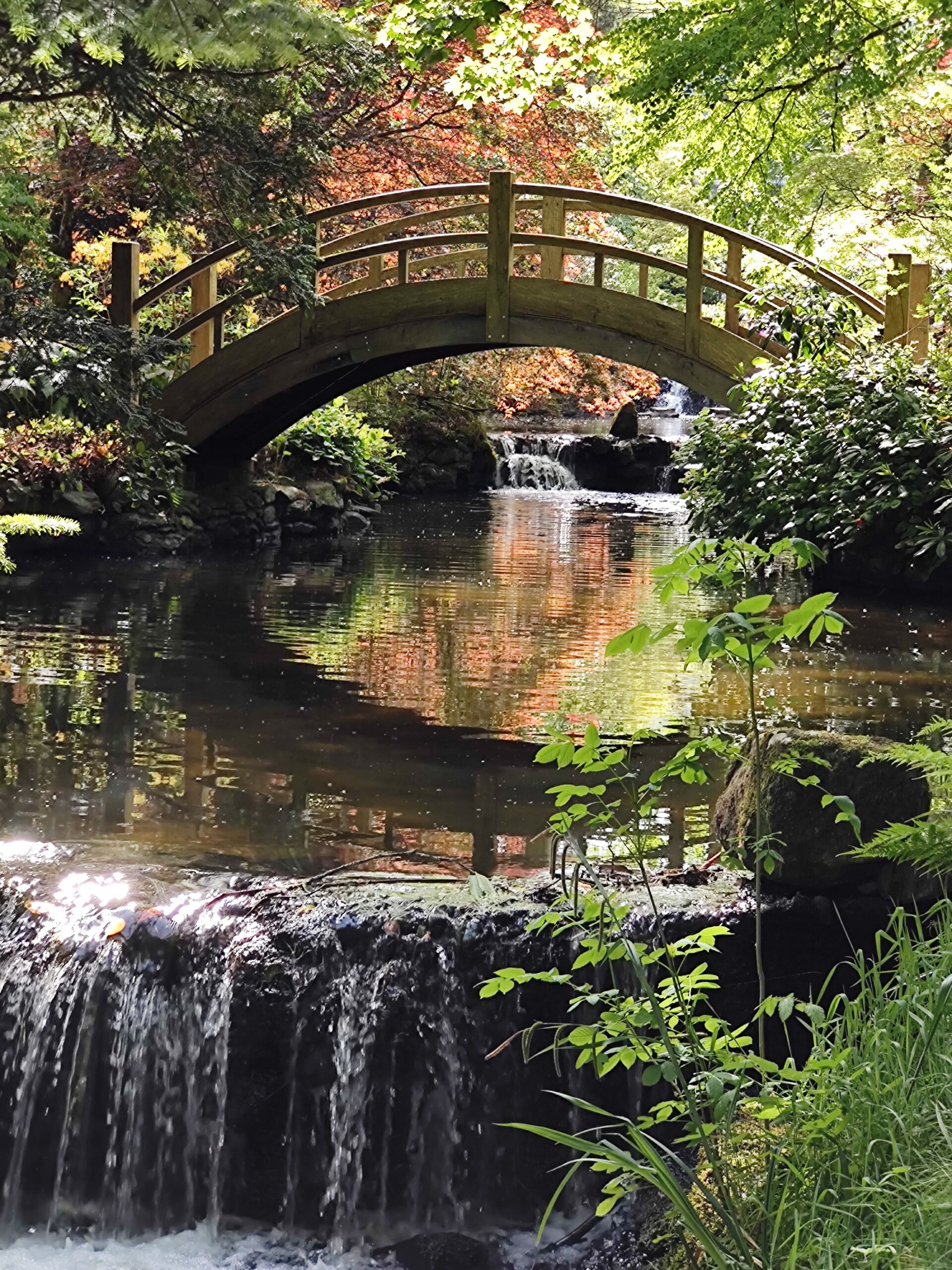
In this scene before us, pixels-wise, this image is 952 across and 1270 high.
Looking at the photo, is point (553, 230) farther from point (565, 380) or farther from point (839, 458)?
point (565, 380)

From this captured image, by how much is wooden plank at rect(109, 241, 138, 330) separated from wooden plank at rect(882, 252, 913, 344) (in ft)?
22.6

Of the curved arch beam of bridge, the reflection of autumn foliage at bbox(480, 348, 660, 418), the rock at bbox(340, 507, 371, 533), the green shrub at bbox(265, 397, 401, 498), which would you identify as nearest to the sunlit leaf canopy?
the curved arch beam of bridge

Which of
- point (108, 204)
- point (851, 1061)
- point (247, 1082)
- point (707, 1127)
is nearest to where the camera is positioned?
point (707, 1127)

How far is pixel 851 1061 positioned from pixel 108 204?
1475cm

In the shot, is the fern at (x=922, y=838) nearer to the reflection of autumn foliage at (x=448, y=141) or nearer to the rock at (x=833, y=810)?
the rock at (x=833, y=810)

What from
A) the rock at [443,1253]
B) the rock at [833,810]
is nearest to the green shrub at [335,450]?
the rock at [833,810]

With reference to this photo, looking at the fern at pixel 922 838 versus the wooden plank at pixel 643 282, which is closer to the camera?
the fern at pixel 922 838

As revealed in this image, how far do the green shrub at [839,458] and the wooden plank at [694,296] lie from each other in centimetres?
61

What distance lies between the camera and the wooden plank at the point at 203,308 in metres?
13.9

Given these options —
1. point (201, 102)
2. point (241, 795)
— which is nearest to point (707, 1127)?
point (241, 795)

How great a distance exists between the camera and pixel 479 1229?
13.1ft

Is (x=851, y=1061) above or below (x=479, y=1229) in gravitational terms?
above

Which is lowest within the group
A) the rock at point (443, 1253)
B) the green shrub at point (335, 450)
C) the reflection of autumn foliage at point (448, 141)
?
the rock at point (443, 1253)

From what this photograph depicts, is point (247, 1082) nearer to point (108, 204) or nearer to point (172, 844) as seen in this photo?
point (172, 844)
